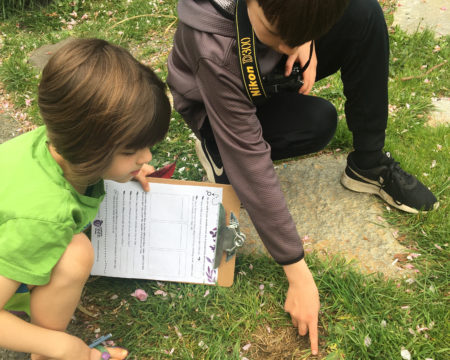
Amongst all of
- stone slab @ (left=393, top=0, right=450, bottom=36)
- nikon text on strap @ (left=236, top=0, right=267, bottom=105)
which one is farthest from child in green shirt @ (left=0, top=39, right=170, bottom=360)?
stone slab @ (left=393, top=0, right=450, bottom=36)

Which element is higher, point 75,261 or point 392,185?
point 75,261

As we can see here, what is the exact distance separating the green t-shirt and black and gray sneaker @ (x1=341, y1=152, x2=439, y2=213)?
1.22m

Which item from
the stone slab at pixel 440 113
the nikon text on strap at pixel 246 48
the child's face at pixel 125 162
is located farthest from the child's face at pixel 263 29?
the stone slab at pixel 440 113

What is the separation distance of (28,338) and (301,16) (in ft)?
3.70

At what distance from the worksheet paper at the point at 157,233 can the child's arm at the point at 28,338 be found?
422mm

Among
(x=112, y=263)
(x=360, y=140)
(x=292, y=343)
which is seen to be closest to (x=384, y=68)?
(x=360, y=140)

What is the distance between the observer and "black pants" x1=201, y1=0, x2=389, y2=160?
1.67 meters

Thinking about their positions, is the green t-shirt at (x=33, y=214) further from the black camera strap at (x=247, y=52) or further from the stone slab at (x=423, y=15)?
the stone slab at (x=423, y=15)

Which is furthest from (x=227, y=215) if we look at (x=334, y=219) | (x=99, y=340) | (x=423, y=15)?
(x=423, y=15)

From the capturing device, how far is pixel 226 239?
1.67m

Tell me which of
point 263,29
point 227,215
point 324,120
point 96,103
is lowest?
point 227,215

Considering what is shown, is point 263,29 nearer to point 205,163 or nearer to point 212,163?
point 212,163

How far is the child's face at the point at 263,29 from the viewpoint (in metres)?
1.18

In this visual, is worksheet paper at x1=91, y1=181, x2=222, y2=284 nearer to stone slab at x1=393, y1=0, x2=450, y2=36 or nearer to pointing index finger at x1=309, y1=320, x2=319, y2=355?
pointing index finger at x1=309, y1=320, x2=319, y2=355
